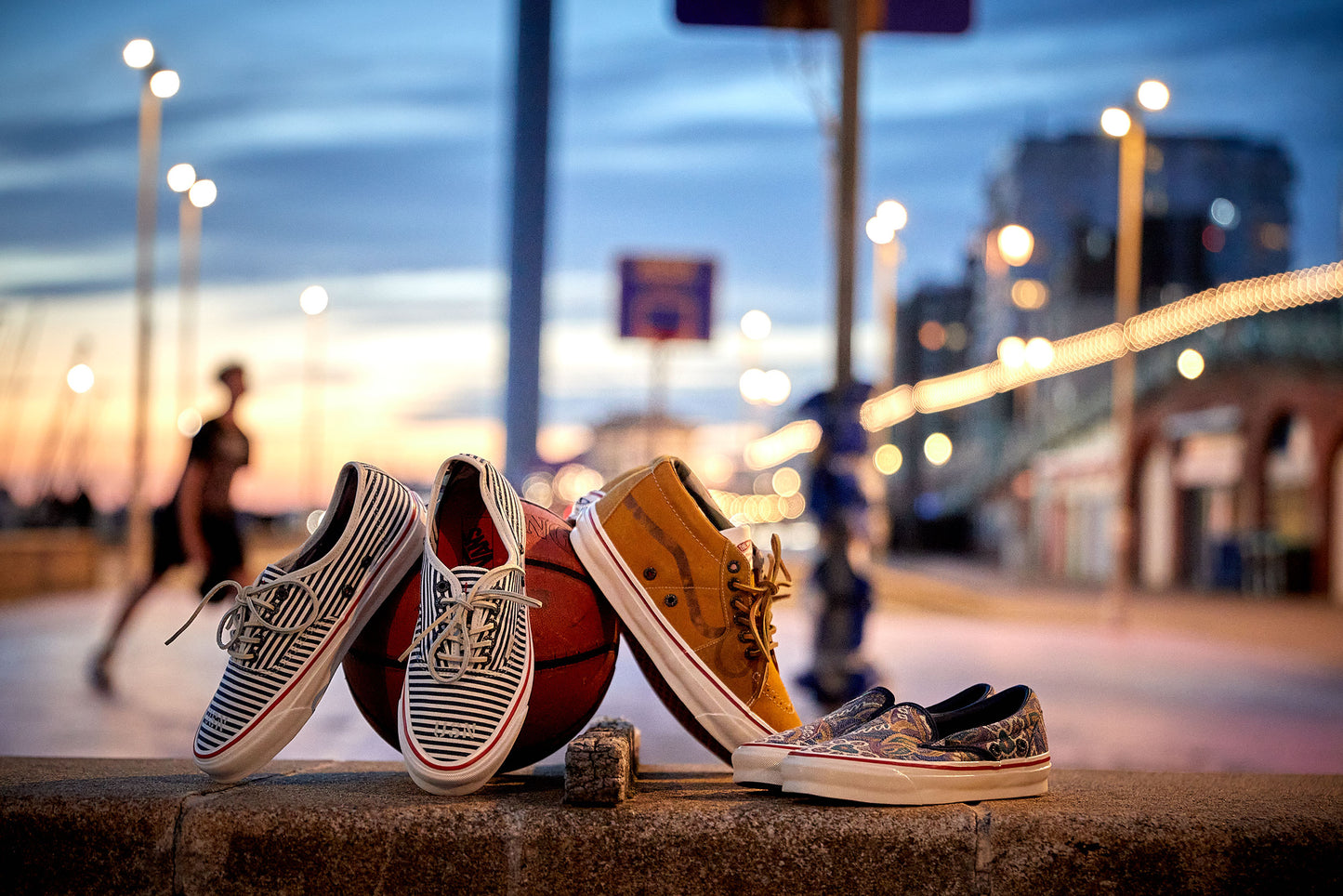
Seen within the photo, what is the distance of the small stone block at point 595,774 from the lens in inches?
113

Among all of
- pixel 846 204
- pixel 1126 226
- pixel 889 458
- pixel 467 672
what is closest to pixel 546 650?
pixel 467 672

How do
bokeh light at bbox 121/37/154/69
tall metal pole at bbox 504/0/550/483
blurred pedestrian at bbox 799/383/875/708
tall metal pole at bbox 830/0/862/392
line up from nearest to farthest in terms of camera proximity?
1. blurred pedestrian at bbox 799/383/875/708
2. tall metal pole at bbox 830/0/862/392
3. tall metal pole at bbox 504/0/550/483
4. bokeh light at bbox 121/37/154/69

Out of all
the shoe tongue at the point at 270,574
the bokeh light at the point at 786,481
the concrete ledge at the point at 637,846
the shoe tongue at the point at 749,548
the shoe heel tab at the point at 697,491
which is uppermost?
the shoe heel tab at the point at 697,491

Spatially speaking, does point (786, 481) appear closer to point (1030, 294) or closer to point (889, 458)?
point (889, 458)

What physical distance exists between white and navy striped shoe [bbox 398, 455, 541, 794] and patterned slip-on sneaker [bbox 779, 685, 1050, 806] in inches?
25.0

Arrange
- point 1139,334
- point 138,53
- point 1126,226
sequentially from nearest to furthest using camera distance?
1. point 138,53
2. point 1126,226
3. point 1139,334

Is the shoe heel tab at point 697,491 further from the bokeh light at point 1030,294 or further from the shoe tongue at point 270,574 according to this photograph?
the bokeh light at point 1030,294

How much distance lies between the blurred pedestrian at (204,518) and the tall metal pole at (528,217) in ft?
7.96

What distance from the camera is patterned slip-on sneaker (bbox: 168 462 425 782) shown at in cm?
296

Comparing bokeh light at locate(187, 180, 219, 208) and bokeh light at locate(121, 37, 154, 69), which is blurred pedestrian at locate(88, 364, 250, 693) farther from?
bokeh light at locate(187, 180, 219, 208)

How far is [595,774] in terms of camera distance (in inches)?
113

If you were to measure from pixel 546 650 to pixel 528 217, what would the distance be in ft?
29.4

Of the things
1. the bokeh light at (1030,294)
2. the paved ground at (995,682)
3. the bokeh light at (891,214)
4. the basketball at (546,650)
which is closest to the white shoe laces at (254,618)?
the basketball at (546,650)

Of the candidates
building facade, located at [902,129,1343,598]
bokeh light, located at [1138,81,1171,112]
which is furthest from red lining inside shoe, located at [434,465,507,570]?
bokeh light, located at [1138,81,1171,112]
